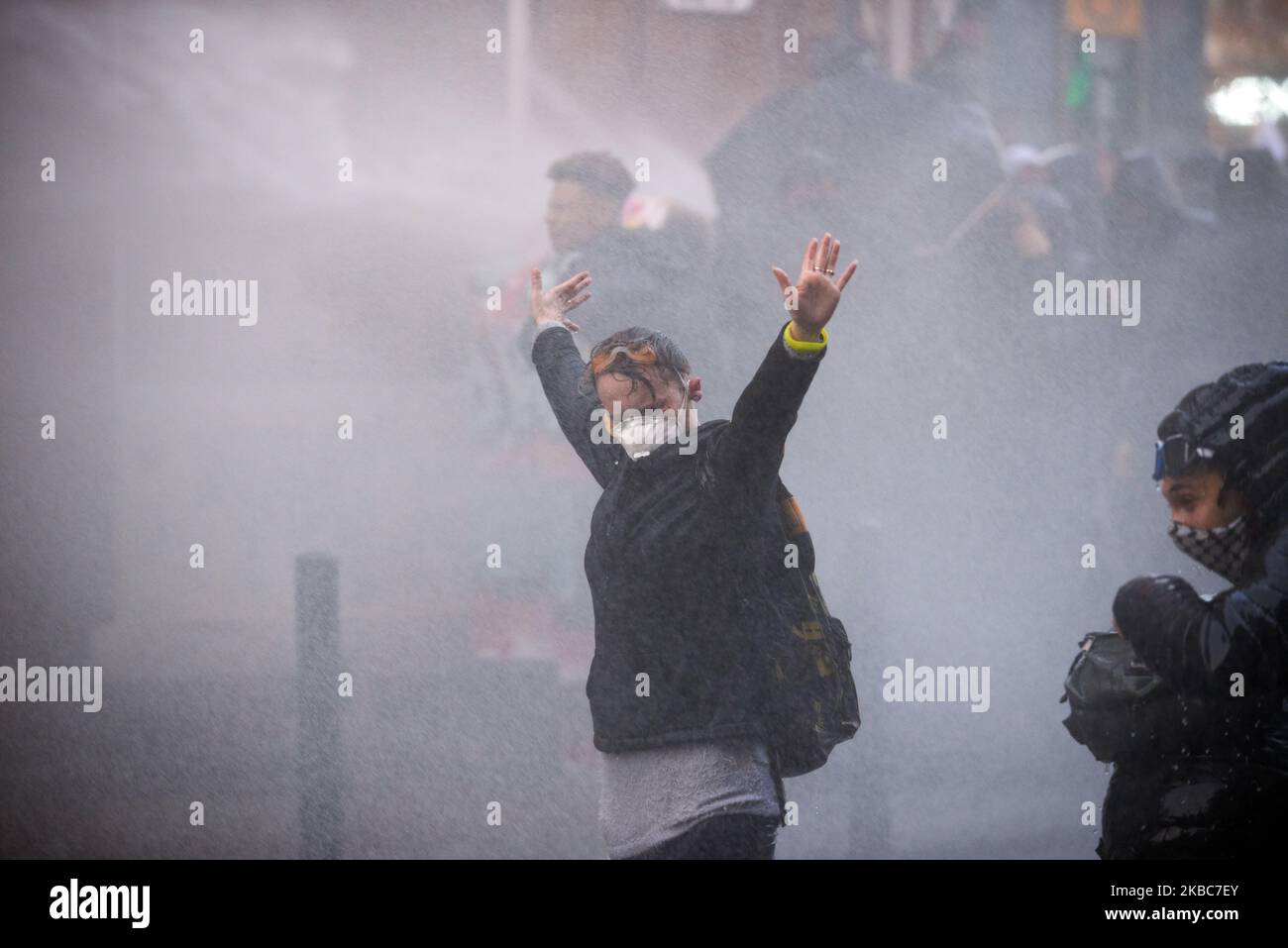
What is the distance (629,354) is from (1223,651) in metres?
1.67

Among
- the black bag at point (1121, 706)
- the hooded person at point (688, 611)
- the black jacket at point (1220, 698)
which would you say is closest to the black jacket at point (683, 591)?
the hooded person at point (688, 611)

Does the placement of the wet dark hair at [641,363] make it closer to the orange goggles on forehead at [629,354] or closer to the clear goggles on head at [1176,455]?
the orange goggles on forehead at [629,354]

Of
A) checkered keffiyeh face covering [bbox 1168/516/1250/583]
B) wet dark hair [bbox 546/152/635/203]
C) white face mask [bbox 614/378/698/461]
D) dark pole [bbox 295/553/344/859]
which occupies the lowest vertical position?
dark pole [bbox 295/553/344/859]

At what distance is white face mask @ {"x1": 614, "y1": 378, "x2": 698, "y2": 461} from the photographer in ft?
9.91

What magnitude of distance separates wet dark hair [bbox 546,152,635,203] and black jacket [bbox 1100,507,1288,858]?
6.60 feet

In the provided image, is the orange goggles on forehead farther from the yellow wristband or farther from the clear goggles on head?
the clear goggles on head

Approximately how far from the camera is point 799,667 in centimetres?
292

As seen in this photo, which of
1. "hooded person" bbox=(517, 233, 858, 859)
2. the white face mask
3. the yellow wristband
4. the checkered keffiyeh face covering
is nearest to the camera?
the yellow wristband

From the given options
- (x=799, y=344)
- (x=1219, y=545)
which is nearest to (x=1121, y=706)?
(x=1219, y=545)

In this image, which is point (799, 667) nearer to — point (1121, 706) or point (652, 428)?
point (652, 428)

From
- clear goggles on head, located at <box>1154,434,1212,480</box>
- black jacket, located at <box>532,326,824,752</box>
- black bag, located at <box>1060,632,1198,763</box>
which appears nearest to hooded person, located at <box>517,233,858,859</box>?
black jacket, located at <box>532,326,824,752</box>

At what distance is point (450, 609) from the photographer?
396 centimetres
